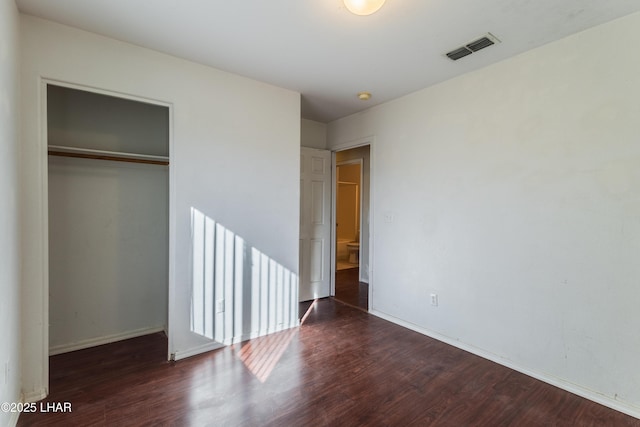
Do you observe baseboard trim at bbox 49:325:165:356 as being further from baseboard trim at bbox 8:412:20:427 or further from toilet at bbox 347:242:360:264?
toilet at bbox 347:242:360:264

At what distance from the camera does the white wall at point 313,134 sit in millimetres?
4211

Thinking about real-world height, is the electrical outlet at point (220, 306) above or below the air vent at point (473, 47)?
below

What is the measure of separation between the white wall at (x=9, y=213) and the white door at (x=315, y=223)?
9.04 feet

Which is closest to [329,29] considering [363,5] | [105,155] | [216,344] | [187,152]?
[363,5]

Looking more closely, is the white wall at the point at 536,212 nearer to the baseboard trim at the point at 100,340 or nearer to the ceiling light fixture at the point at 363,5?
the ceiling light fixture at the point at 363,5

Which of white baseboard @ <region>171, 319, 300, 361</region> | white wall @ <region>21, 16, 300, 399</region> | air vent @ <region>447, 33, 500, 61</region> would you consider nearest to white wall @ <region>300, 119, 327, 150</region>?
white wall @ <region>21, 16, 300, 399</region>

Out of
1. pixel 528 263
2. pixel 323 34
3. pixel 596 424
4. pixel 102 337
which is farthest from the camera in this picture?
pixel 102 337

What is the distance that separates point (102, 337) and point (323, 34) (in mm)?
3310

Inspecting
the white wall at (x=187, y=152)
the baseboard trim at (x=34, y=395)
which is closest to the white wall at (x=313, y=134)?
the white wall at (x=187, y=152)

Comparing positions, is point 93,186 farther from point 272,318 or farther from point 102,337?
point 272,318

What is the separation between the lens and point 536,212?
231 cm

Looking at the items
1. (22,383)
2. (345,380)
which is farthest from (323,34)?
(22,383)

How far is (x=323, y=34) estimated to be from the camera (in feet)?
6.97

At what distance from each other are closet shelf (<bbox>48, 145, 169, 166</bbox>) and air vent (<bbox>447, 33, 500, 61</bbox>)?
2.79 metres
